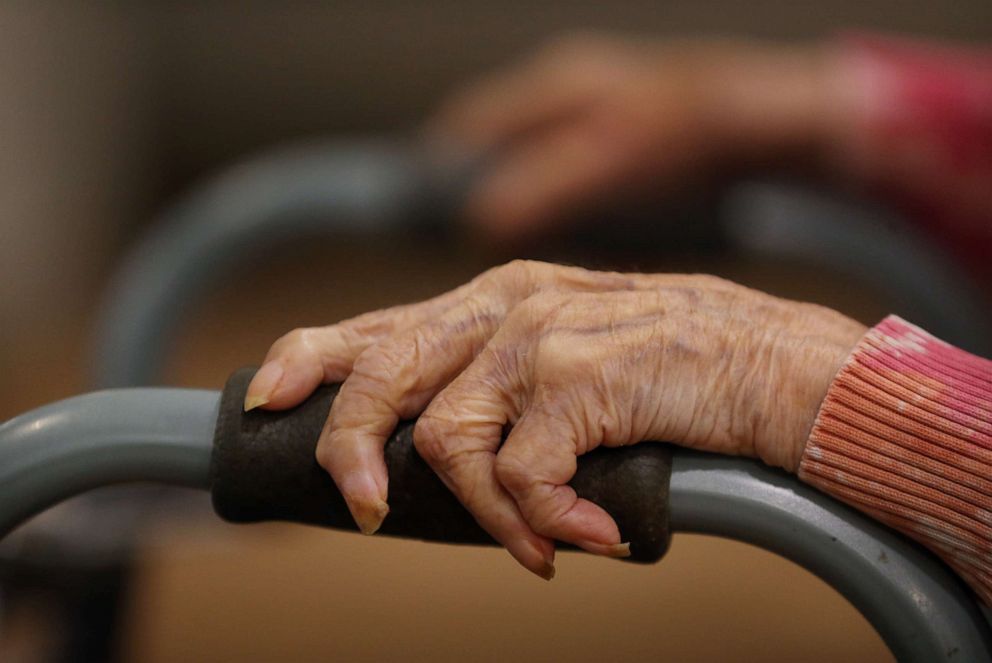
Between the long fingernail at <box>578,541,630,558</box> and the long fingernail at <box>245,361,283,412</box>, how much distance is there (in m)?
0.17

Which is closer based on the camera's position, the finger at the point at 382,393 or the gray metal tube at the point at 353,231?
the finger at the point at 382,393

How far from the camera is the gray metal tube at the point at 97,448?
511 millimetres

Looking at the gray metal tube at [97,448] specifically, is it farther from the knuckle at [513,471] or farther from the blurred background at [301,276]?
the blurred background at [301,276]

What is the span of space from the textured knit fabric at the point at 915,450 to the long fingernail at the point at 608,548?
3.7 inches

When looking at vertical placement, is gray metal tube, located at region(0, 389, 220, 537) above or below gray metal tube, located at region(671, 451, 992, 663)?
above

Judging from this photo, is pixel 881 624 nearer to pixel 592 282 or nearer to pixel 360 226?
pixel 592 282

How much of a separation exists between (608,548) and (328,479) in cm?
14

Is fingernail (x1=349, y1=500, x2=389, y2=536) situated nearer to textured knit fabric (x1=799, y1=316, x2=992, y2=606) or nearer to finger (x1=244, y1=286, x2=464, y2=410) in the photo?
finger (x1=244, y1=286, x2=464, y2=410)

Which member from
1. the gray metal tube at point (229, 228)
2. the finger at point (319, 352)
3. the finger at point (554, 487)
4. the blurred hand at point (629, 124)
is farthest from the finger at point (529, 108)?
the finger at point (554, 487)

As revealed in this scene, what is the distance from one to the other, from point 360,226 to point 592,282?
563mm

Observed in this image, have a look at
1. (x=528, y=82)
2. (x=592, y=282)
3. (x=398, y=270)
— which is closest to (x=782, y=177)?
(x=528, y=82)

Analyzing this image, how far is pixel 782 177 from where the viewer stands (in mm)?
1244

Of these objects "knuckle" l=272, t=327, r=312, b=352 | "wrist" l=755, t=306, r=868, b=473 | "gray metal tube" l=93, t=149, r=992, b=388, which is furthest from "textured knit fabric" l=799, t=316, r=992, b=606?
"gray metal tube" l=93, t=149, r=992, b=388

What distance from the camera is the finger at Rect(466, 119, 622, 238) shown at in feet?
3.62
